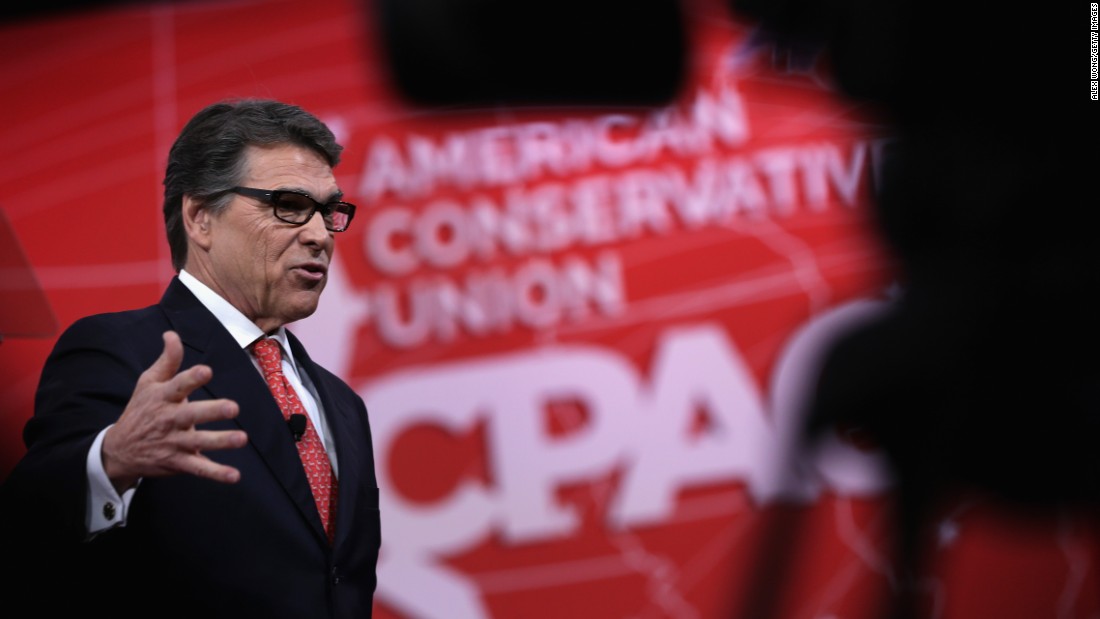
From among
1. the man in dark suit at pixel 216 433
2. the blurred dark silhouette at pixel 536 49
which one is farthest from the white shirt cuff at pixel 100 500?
the blurred dark silhouette at pixel 536 49

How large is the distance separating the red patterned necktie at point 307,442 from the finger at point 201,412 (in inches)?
12.7

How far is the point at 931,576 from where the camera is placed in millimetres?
3162

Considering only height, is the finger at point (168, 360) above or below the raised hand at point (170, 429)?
above

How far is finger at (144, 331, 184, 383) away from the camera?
1.16 m

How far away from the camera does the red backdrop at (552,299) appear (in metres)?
3.16

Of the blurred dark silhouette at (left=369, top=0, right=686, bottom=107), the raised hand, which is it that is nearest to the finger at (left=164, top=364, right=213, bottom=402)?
the raised hand

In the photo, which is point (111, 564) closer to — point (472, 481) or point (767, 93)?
point (472, 481)

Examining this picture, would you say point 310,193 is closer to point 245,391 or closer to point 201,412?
point 245,391

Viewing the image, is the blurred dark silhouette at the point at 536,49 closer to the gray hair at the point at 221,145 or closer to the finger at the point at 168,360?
the gray hair at the point at 221,145

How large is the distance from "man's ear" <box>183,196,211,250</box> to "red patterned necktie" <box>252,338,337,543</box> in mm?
173

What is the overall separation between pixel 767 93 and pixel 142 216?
193 cm

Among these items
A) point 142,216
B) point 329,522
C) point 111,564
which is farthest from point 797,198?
point 111,564

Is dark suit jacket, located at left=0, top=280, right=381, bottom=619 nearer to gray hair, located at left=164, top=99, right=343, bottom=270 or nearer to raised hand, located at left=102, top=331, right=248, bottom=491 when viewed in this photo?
raised hand, located at left=102, top=331, right=248, bottom=491

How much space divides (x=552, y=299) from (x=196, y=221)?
175cm
